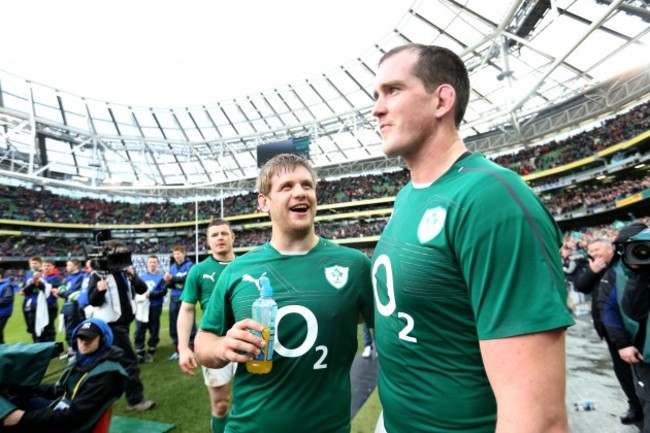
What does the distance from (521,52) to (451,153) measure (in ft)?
74.3

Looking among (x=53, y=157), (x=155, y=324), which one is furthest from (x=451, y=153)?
(x=53, y=157)

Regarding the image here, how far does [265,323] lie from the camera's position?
1.67 metres

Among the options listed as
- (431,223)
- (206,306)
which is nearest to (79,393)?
(206,306)

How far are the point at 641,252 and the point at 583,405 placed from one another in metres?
2.17

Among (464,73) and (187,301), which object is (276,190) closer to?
(464,73)

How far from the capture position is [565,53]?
38.9 ft

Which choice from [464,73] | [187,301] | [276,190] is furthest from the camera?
[187,301]

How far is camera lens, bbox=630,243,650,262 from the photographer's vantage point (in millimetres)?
2602

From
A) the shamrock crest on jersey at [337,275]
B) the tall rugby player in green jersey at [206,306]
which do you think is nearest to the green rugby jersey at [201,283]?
the tall rugby player in green jersey at [206,306]

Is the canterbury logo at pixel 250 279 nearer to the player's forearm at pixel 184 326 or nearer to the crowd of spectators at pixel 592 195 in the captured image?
the player's forearm at pixel 184 326

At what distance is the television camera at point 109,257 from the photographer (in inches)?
192

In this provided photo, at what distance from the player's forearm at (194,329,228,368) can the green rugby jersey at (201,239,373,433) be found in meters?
0.06

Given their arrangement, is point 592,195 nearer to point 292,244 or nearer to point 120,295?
point 120,295

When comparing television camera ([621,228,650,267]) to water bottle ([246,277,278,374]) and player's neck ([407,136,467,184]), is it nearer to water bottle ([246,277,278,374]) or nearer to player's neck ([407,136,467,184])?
player's neck ([407,136,467,184])
